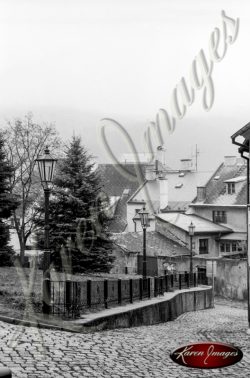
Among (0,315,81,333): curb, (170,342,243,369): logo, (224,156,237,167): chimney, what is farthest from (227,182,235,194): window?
(170,342,243,369): logo

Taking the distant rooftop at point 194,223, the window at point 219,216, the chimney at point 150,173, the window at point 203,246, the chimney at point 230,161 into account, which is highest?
the chimney at point 230,161

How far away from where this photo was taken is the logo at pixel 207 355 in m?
9.32

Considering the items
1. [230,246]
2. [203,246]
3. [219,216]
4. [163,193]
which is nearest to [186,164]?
[163,193]

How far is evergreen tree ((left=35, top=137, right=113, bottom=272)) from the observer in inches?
1169

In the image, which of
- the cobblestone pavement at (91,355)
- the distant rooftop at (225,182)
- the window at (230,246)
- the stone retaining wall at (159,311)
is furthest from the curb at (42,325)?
the distant rooftop at (225,182)

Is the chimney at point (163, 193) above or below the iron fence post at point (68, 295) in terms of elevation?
above

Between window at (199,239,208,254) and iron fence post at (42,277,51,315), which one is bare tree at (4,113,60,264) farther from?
iron fence post at (42,277,51,315)

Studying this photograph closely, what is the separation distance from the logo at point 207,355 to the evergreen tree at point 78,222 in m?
19.7

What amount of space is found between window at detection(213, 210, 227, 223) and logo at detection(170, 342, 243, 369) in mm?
45058

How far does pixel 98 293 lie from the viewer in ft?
53.6

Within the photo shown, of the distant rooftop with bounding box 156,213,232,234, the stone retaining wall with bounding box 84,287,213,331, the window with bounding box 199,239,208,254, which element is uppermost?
the distant rooftop with bounding box 156,213,232,234

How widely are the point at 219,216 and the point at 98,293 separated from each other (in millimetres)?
39644

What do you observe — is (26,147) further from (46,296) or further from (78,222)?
(46,296)

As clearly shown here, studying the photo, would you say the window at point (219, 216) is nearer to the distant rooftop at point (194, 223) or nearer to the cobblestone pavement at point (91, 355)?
the distant rooftop at point (194, 223)
